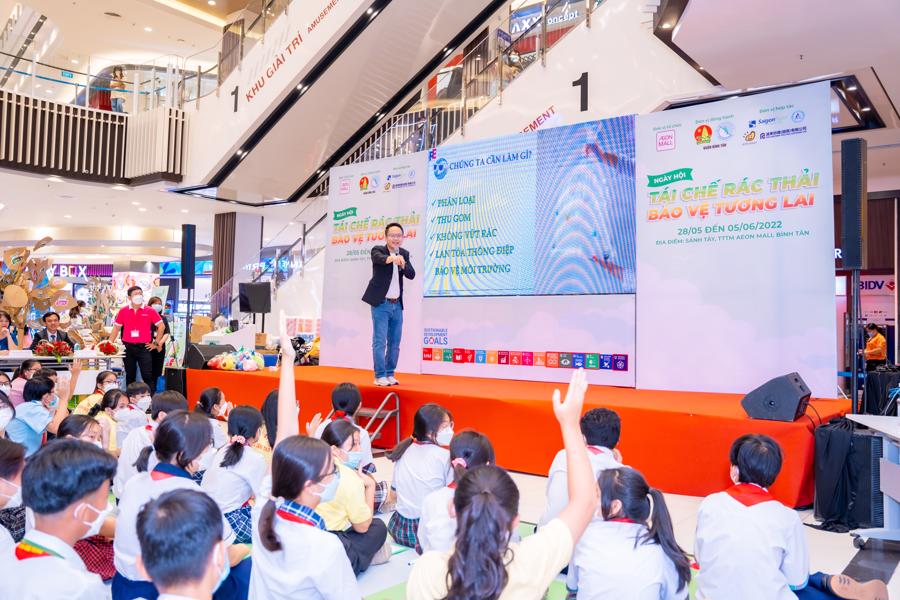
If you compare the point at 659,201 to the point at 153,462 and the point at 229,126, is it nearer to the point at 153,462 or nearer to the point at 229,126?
the point at 153,462

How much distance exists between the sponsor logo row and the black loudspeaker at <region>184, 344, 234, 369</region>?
271cm

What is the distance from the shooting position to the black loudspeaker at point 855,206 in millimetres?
4941

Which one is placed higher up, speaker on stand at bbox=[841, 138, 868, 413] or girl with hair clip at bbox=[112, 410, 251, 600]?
speaker on stand at bbox=[841, 138, 868, 413]

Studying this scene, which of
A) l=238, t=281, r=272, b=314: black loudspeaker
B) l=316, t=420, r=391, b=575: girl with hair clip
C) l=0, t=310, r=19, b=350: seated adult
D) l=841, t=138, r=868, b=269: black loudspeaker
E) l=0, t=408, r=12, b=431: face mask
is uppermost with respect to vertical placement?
l=841, t=138, r=868, b=269: black loudspeaker

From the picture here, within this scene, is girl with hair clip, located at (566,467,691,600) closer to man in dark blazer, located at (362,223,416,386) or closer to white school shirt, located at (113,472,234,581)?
white school shirt, located at (113,472,234,581)

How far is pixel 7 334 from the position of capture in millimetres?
8227

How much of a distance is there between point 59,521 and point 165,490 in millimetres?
628

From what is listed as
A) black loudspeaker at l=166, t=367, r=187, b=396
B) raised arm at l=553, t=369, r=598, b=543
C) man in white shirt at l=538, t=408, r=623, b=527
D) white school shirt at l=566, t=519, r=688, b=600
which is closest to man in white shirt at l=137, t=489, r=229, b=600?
raised arm at l=553, t=369, r=598, b=543

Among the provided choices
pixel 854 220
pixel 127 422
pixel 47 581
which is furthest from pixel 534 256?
pixel 47 581

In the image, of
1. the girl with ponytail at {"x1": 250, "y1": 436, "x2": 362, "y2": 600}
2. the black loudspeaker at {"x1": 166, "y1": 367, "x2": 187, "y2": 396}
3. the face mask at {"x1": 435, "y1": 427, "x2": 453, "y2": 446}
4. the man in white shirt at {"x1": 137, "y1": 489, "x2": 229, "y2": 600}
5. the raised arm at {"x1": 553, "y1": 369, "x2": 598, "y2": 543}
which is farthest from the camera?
the black loudspeaker at {"x1": 166, "y1": 367, "x2": 187, "y2": 396}

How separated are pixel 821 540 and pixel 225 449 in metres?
3.29

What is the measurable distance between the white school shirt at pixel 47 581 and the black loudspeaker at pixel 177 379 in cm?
704

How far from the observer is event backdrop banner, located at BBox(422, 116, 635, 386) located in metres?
6.25

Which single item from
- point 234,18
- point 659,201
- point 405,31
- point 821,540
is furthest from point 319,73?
point 821,540
